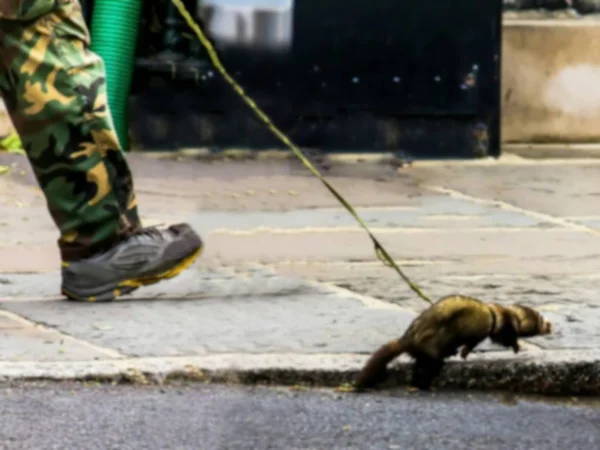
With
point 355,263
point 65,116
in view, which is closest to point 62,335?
point 65,116

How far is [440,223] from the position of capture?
18.3ft

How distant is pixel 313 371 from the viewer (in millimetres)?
3191

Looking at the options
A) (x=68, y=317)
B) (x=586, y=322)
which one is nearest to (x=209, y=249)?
(x=68, y=317)

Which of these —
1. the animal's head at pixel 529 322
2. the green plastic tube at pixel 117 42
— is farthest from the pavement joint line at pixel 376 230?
the green plastic tube at pixel 117 42

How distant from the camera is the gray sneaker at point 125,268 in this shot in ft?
12.8

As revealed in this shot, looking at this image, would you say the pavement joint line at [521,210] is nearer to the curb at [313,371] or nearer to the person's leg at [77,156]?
the person's leg at [77,156]

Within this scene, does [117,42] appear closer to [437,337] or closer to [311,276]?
[311,276]

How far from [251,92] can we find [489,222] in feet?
8.17

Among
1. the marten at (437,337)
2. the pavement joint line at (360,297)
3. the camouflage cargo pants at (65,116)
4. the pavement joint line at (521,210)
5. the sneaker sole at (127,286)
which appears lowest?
the pavement joint line at (521,210)

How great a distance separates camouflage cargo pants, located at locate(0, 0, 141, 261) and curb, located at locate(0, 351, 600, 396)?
28.8 inches

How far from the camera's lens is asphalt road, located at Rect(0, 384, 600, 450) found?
276 centimetres

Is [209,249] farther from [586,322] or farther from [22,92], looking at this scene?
[586,322]

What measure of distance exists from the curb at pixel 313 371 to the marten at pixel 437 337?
4 cm

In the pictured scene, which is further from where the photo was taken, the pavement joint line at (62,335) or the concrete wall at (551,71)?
the concrete wall at (551,71)
